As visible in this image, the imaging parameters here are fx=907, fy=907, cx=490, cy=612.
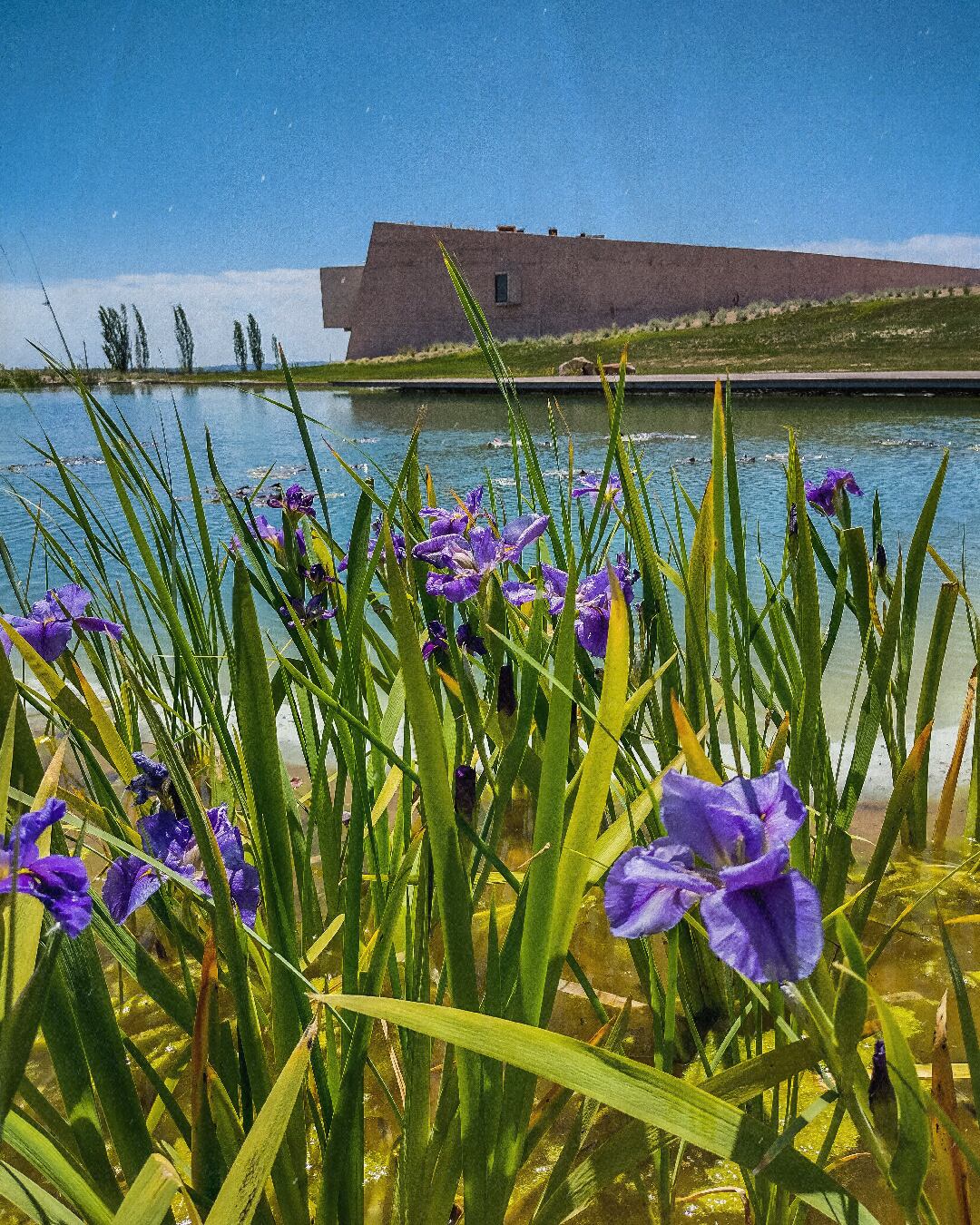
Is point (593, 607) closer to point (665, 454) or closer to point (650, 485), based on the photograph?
point (650, 485)

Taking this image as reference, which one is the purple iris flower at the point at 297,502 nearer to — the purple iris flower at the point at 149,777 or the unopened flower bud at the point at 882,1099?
the purple iris flower at the point at 149,777

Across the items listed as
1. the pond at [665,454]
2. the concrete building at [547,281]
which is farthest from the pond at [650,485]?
the concrete building at [547,281]

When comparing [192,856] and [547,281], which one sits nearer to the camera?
[192,856]

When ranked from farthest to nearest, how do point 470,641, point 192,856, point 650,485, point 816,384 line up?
point 816,384 → point 650,485 → point 470,641 → point 192,856

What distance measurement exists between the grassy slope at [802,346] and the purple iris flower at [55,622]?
12.2m

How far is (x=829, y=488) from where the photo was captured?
3.46ft

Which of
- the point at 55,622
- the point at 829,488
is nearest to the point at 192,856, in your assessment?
the point at 55,622

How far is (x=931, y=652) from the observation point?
3.64 feet

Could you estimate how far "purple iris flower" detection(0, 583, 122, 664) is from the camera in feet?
2.46

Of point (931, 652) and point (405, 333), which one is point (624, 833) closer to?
point (931, 652)

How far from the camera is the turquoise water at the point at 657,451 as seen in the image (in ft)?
12.4

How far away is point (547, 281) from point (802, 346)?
780 cm

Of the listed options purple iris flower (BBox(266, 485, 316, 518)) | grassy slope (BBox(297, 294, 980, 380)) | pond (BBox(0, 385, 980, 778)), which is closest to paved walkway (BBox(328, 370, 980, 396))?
pond (BBox(0, 385, 980, 778))

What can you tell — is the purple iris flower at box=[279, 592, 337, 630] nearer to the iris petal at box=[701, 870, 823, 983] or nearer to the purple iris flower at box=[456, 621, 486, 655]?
the purple iris flower at box=[456, 621, 486, 655]
